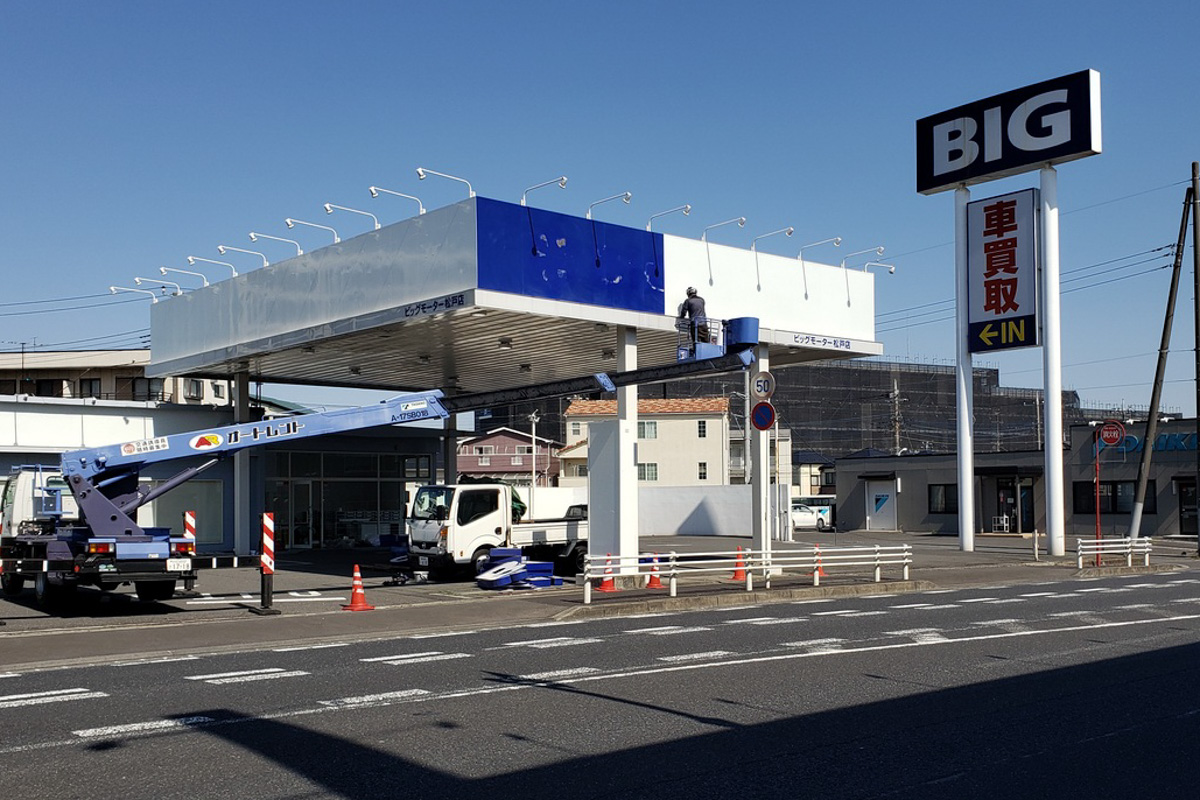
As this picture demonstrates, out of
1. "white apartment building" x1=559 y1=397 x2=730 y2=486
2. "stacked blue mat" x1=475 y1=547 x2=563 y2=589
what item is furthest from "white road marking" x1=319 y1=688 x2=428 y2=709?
"white apartment building" x1=559 y1=397 x2=730 y2=486

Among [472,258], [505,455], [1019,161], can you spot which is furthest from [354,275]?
[505,455]

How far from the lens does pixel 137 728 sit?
9.20 metres

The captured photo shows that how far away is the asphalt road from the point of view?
752cm

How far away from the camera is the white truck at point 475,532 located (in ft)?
79.7

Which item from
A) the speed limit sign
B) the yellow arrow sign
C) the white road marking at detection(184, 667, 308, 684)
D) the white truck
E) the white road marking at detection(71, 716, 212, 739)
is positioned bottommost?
the white road marking at detection(184, 667, 308, 684)

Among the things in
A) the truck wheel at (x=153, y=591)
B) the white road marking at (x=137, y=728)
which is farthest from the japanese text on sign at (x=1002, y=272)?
the white road marking at (x=137, y=728)

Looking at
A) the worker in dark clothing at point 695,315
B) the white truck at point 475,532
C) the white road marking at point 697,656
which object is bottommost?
the white road marking at point 697,656

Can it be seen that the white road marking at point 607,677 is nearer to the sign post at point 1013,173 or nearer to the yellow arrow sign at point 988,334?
the sign post at point 1013,173

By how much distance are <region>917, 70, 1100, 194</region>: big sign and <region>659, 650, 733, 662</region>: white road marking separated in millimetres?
24015

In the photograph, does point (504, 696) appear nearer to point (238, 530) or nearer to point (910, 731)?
point (910, 731)

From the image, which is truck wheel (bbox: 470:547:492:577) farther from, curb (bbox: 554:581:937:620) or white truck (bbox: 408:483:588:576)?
curb (bbox: 554:581:937:620)

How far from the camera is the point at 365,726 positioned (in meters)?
9.28

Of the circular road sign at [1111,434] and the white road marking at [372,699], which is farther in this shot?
the circular road sign at [1111,434]

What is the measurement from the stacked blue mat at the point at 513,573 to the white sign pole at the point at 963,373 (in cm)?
1628
